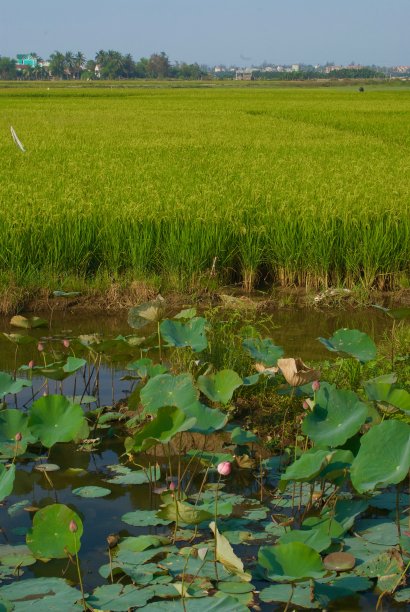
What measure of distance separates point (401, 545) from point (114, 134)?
1648cm

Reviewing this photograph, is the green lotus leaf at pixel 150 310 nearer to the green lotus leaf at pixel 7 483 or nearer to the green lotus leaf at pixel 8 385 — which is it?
the green lotus leaf at pixel 8 385

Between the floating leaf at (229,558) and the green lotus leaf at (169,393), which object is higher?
the green lotus leaf at (169,393)

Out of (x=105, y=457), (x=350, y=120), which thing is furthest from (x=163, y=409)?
(x=350, y=120)

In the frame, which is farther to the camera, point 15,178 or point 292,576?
point 15,178

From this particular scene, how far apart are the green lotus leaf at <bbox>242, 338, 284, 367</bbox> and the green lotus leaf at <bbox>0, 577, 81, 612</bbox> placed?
1600mm

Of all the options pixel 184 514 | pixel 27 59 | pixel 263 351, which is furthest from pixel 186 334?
pixel 27 59

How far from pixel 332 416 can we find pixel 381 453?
0.40 m

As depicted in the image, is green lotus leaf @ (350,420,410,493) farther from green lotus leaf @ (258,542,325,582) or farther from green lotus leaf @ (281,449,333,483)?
green lotus leaf @ (258,542,325,582)

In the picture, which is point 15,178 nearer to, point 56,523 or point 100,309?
point 100,309

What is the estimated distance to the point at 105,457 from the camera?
3.70m

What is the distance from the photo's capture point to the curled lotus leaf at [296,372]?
3355 millimetres

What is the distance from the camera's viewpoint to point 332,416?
2.98m

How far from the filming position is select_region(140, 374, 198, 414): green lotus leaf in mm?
3066

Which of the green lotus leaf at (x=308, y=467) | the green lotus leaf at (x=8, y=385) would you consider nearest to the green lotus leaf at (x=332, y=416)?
the green lotus leaf at (x=308, y=467)
